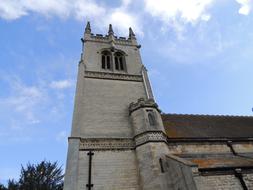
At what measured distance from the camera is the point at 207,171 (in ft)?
35.2

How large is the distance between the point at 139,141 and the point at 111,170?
8.27ft

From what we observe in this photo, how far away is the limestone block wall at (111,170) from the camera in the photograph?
12383 millimetres

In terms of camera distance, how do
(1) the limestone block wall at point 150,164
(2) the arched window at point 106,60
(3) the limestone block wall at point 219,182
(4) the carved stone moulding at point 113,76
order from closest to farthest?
(3) the limestone block wall at point 219,182 < (1) the limestone block wall at point 150,164 < (4) the carved stone moulding at point 113,76 < (2) the arched window at point 106,60

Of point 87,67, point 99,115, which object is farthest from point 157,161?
point 87,67

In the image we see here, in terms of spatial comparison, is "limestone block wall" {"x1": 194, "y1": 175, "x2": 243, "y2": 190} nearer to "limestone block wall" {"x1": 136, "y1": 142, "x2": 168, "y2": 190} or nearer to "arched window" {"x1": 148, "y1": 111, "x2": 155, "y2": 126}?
"limestone block wall" {"x1": 136, "y1": 142, "x2": 168, "y2": 190}

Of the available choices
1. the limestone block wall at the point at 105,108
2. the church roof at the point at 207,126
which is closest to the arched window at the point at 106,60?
the limestone block wall at the point at 105,108

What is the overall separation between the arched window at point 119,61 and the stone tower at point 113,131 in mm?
142

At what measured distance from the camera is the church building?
37.2 feet

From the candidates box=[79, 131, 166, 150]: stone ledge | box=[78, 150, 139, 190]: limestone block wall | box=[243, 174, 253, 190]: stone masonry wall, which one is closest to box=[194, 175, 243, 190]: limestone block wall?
box=[243, 174, 253, 190]: stone masonry wall

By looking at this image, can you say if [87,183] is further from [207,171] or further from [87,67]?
[87,67]

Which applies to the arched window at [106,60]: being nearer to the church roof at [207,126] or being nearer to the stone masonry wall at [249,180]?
the church roof at [207,126]

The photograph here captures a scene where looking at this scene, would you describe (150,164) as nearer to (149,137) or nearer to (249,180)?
(149,137)

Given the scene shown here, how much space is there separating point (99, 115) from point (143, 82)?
5.81 metres

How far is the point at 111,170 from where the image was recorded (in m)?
13.0
